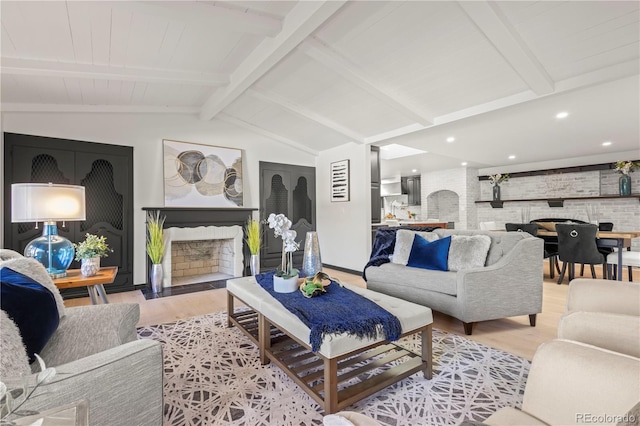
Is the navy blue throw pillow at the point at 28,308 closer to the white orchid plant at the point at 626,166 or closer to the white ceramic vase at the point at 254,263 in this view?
the white ceramic vase at the point at 254,263

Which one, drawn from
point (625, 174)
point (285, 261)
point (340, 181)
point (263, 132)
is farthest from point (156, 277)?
point (625, 174)

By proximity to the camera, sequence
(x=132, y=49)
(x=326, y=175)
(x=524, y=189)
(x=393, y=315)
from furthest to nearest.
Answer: (x=524, y=189) < (x=326, y=175) < (x=132, y=49) < (x=393, y=315)

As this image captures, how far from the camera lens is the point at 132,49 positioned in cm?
248

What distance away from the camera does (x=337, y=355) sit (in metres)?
1.44

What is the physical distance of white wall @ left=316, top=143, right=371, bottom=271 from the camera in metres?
4.91

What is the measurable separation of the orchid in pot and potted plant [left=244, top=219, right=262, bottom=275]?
108 inches

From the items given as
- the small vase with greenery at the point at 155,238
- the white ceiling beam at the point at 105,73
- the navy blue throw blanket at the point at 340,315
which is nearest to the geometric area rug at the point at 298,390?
the navy blue throw blanket at the point at 340,315

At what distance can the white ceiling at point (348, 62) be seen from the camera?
210 cm

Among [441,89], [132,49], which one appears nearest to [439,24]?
[441,89]

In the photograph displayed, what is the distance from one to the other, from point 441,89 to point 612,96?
184 centimetres

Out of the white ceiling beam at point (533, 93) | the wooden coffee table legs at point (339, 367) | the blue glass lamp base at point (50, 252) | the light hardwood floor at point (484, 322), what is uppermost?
the white ceiling beam at point (533, 93)

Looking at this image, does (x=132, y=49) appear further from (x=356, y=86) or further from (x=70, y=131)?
(x=356, y=86)

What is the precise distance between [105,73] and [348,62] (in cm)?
232

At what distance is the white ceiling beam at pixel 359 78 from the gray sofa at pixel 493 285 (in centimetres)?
174
